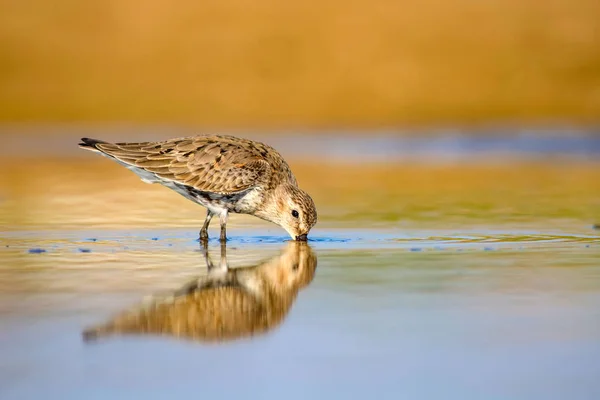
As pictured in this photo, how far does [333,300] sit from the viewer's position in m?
8.29

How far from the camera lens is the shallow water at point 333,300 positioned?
611 centimetres

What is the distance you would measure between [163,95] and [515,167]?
14265mm

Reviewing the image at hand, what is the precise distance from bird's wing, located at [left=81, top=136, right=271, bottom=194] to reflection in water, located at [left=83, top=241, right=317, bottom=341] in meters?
2.10

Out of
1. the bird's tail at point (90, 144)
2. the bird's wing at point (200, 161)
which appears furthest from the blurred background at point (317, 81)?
the bird's wing at point (200, 161)

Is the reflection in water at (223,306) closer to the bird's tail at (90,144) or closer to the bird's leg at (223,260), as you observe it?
the bird's leg at (223,260)

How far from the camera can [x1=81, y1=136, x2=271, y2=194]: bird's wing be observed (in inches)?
487

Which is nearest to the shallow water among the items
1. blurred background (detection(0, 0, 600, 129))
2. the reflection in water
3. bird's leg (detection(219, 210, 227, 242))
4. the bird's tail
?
the reflection in water

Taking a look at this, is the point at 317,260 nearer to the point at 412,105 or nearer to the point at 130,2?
the point at 412,105

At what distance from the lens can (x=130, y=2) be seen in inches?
1510

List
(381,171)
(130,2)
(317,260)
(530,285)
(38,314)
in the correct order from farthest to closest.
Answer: (130,2), (381,171), (317,260), (530,285), (38,314)

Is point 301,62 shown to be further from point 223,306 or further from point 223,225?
point 223,306

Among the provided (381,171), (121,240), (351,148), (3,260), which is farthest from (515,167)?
(3,260)

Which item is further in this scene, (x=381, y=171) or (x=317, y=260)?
(x=381, y=171)

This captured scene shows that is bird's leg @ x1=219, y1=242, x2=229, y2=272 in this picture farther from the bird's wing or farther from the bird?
the bird's wing
